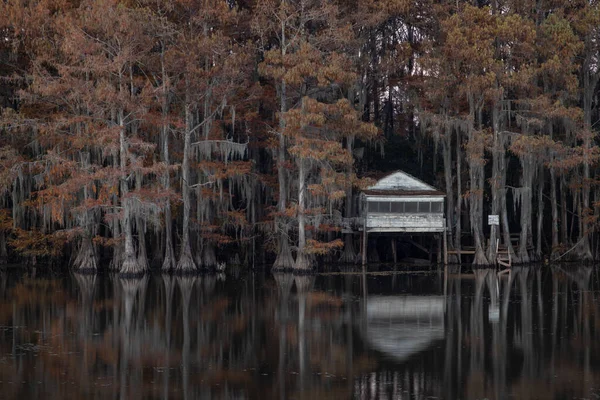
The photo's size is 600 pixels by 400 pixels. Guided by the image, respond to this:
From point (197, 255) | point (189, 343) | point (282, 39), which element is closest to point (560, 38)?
point (282, 39)

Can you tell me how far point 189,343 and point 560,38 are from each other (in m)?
26.7

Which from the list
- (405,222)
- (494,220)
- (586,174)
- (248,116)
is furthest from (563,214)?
(248,116)

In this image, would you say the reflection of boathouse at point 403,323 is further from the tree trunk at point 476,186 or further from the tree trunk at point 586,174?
the tree trunk at point 586,174

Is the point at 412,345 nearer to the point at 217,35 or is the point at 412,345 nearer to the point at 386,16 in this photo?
the point at 217,35

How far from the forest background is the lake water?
5430mm

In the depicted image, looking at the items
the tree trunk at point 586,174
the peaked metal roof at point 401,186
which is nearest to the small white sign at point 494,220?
the peaked metal roof at point 401,186

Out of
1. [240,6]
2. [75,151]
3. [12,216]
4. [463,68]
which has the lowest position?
[12,216]

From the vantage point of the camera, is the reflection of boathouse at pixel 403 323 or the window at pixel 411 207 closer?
the reflection of boathouse at pixel 403 323

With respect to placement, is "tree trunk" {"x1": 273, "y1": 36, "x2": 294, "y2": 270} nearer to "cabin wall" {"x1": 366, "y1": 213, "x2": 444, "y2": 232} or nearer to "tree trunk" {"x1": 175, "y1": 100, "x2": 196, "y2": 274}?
"tree trunk" {"x1": 175, "y1": 100, "x2": 196, "y2": 274}

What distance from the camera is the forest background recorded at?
37.1m

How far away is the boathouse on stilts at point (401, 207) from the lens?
4281 centimetres

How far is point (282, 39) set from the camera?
3925cm

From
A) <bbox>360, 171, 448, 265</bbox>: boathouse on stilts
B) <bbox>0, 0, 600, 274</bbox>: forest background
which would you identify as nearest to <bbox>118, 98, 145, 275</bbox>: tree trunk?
<bbox>0, 0, 600, 274</bbox>: forest background

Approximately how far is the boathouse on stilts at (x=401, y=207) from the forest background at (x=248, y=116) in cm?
103
